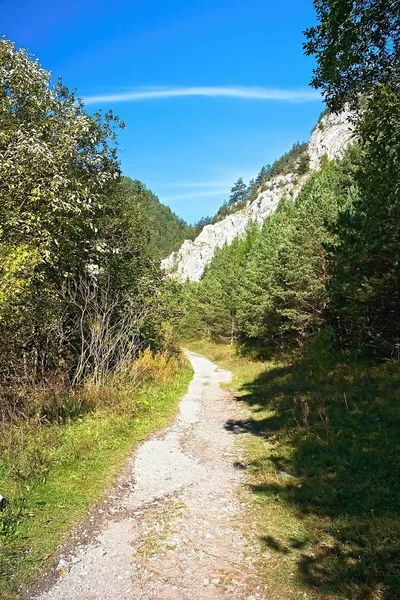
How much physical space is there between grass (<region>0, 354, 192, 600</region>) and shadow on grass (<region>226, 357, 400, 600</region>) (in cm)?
277

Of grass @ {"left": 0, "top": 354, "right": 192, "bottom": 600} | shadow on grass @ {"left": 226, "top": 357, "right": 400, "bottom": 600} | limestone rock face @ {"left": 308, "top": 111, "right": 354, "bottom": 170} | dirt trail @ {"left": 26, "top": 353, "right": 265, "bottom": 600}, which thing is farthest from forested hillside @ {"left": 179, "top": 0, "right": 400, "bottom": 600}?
limestone rock face @ {"left": 308, "top": 111, "right": 354, "bottom": 170}

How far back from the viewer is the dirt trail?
4.27 meters

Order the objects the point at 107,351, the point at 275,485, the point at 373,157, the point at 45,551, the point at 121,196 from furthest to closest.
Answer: the point at 121,196, the point at 107,351, the point at 275,485, the point at 373,157, the point at 45,551

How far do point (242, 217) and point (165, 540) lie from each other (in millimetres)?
131916

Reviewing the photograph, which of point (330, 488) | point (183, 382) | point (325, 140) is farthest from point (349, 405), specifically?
point (325, 140)

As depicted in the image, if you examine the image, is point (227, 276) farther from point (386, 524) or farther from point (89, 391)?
point (386, 524)

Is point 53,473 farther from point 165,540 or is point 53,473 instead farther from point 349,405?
point 349,405

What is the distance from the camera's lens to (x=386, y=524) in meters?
5.09

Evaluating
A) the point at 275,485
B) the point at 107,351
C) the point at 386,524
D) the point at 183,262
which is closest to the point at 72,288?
the point at 107,351

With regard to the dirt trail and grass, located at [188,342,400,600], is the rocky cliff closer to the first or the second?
grass, located at [188,342,400,600]

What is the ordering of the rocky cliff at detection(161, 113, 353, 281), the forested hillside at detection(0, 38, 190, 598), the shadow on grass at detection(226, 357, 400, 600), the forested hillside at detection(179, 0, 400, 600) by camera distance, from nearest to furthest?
1. the shadow on grass at detection(226, 357, 400, 600)
2. the forested hillside at detection(179, 0, 400, 600)
3. the forested hillside at detection(0, 38, 190, 598)
4. the rocky cliff at detection(161, 113, 353, 281)

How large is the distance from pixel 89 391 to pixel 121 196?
36.5 feet

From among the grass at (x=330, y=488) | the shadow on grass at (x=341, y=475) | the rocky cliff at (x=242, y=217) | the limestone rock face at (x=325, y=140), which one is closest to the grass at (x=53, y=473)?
the grass at (x=330, y=488)

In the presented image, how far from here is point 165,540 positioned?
5.20 m
